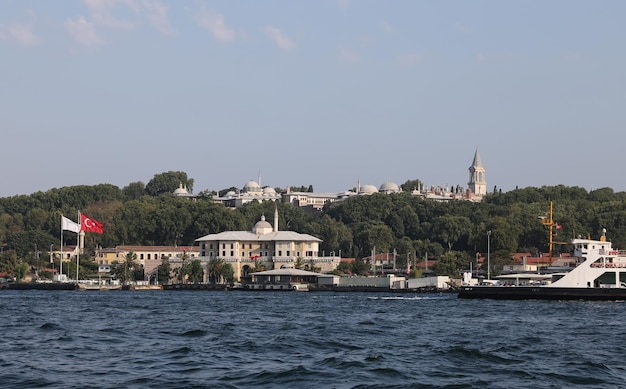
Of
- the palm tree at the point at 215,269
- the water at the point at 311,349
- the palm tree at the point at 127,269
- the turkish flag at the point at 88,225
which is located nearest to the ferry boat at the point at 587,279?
the water at the point at 311,349

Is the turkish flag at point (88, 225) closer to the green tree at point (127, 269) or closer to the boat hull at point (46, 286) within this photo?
the boat hull at point (46, 286)

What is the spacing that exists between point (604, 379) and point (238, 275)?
9604 cm

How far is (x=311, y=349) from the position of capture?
Result: 34156 mm

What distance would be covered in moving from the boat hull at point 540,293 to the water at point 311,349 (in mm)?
11226

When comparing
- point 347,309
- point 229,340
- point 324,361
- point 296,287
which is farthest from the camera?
point 296,287

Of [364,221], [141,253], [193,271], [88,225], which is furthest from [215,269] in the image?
[364,221]

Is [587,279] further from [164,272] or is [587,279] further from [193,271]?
[164,272]

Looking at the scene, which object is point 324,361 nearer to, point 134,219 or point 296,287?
point 296,287

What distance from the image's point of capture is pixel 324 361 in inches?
1206

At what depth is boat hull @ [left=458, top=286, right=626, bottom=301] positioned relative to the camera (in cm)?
6569

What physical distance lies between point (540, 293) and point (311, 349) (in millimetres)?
36524

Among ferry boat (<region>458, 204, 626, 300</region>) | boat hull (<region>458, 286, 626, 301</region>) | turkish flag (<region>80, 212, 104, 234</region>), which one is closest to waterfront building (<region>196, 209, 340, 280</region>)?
turkish flag (<region>80, 212, 104, 234</region>)

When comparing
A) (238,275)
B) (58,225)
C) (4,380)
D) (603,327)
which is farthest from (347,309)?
(58,225)

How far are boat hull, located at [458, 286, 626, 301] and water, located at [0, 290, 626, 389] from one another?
36.8ft
